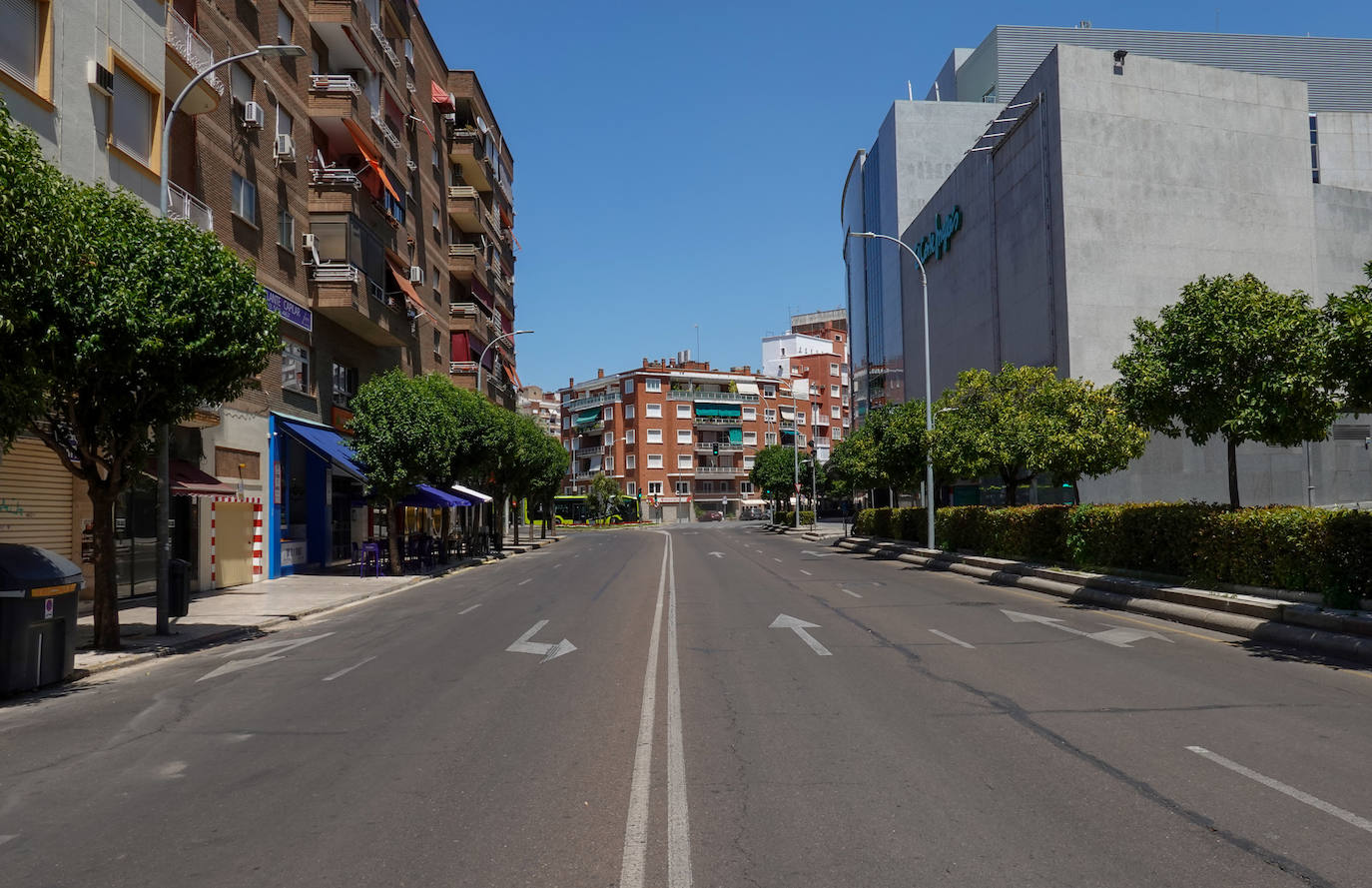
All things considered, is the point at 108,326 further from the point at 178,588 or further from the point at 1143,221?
the point at 1143,221

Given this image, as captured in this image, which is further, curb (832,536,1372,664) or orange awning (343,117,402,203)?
orange awning (343,117,402,203)

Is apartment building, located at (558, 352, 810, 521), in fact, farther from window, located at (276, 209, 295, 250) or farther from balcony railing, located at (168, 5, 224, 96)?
Result: balcony railing, located at (168, 5, 224, 96)

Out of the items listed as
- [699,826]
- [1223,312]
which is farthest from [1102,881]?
[1223,312]

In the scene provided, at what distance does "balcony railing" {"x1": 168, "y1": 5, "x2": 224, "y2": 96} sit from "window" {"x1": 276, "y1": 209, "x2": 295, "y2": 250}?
4601mm

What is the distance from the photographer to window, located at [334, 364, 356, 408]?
30.9 metres

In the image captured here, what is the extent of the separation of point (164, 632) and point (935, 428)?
22.2 metres

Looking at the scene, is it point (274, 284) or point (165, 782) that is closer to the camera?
point (165, 782)

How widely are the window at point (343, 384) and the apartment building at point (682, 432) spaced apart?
7667 cm

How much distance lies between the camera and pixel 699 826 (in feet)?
16.9

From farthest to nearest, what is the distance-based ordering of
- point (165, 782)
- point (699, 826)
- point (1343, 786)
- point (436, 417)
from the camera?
point (436, 417) → point (165, 782) → point (1343, 786) → point (699, 826)

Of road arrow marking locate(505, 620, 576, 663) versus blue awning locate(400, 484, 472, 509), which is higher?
blue awning locate(400, 484, 472, 509)

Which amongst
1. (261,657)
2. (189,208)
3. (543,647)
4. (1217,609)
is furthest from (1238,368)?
(189,208)

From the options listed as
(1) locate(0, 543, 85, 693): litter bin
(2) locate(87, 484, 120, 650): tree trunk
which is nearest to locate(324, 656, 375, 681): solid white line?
(1) locate(0, 543, 85, 693): litter bin

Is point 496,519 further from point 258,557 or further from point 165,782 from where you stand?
point 165,782
